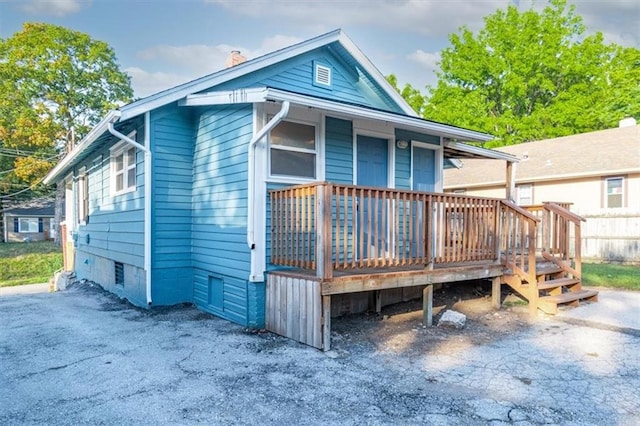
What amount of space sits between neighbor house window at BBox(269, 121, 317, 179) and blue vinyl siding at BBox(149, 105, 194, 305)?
208 cm

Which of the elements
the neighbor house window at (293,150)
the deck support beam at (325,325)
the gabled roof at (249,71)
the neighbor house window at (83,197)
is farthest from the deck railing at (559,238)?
the neighbor house window at (83,197)

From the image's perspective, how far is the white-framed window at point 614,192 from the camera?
14.1 metres

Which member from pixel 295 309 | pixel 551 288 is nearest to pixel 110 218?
pixel 295 309

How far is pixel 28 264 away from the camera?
20250 mm

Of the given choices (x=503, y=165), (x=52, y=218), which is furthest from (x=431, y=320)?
(x=52, y=218)

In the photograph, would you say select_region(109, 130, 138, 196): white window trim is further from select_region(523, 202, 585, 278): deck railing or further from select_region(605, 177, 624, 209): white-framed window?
select_region(605, 177, 624, 209): white-framed window

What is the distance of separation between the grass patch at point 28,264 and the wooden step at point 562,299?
1788 centimetres

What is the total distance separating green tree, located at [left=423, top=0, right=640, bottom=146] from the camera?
23594 millimetres

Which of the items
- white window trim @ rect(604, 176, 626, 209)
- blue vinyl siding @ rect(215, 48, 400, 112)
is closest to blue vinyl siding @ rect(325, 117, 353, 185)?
blue vinyl siding @ rect(215, 48, 400, 112)

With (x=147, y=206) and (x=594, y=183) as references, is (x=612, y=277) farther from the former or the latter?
(x=147, y=206)

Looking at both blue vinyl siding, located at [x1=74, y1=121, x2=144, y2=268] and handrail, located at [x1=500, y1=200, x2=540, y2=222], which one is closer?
handrail, located at [x1=500, y1=200, x2=540, y2=222]

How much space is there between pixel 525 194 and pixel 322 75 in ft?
40.1

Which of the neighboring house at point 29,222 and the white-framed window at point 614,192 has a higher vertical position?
the white-framed window at point 614,192

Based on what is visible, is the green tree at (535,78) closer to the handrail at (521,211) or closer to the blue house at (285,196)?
the blue house at (285,196)
